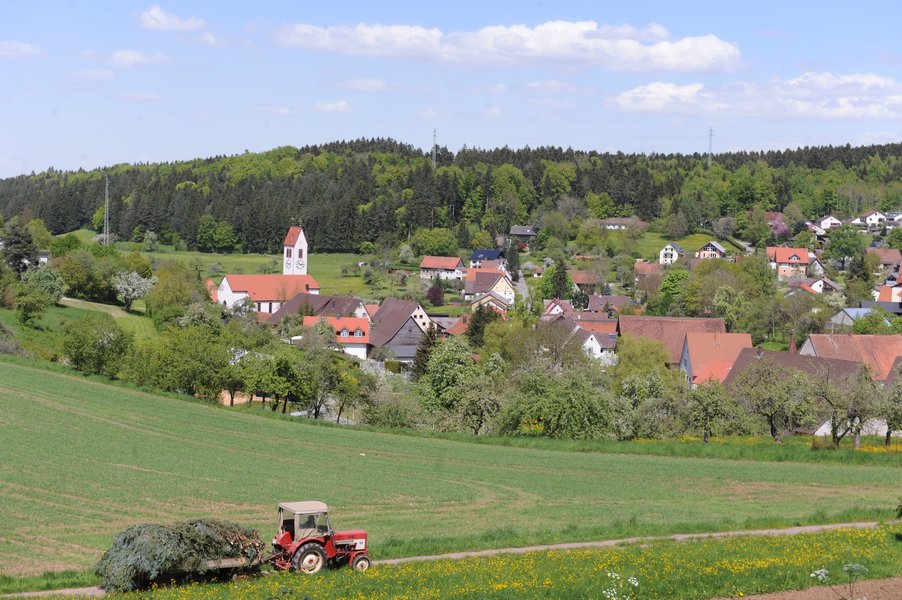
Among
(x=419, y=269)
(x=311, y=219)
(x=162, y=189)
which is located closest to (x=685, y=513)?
(x=419, y=269)

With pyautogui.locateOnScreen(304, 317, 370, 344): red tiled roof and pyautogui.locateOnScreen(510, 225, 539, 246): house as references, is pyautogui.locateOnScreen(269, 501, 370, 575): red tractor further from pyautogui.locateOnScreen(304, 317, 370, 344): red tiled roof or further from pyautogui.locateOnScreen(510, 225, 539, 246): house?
pyautogui.locateOnScreen(510, 225, 539, 246): house

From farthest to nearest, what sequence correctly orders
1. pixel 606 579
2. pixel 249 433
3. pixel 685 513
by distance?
pixel 249 433 < pixel 685 513 < pixel 606 579

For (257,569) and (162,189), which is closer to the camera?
(257,569)

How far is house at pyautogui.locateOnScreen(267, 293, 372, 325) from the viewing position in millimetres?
92812

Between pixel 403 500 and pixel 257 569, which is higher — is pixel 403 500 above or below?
below

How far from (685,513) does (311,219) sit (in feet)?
417

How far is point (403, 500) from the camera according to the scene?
26219 millimetres

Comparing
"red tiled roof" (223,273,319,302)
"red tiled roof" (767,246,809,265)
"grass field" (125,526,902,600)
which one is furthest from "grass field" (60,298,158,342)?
"red tiled roof" (767,246,809,265)

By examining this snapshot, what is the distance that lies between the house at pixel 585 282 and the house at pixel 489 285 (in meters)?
7.70

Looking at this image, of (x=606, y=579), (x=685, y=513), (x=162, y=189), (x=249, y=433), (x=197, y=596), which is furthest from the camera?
(x=162, y=189)

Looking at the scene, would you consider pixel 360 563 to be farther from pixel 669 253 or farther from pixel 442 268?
pixel 669 253

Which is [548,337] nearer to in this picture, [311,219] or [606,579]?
[606,579]

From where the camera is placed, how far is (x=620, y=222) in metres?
154

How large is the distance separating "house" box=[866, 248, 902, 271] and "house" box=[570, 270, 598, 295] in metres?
38.4
